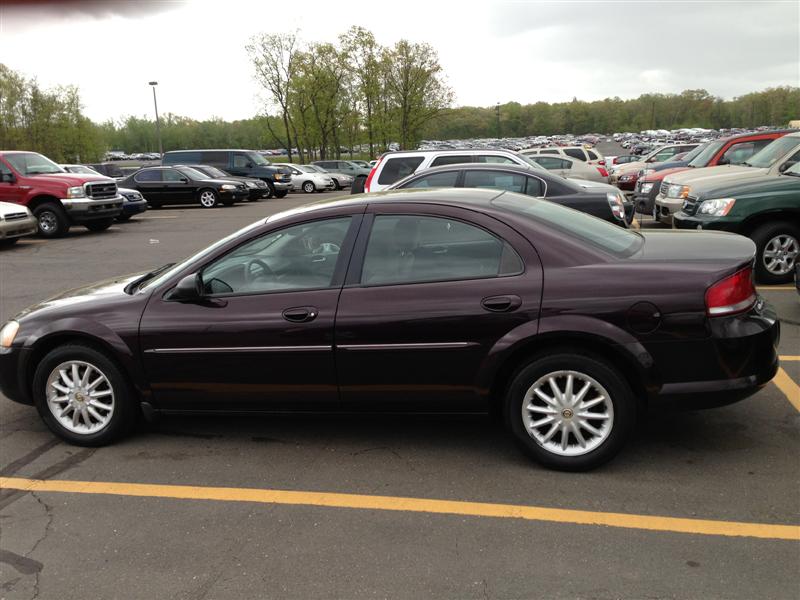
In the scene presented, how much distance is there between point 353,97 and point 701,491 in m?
58.3

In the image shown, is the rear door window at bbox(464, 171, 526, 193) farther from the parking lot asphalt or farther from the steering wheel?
the steering wheel

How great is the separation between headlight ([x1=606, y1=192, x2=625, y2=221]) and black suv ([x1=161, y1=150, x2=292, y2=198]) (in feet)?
72.1

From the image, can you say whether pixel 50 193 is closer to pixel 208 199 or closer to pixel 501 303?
pixel 208 199

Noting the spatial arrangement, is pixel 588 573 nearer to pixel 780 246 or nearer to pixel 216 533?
pixel 216 533

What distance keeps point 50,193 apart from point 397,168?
9396 millimetres

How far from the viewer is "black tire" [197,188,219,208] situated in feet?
80.4

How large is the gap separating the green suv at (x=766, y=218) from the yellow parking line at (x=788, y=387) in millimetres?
3248

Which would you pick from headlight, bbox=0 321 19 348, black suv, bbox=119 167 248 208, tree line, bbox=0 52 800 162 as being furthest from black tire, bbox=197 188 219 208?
tree line, bbox=0 52 800 162

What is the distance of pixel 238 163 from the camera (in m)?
29.6

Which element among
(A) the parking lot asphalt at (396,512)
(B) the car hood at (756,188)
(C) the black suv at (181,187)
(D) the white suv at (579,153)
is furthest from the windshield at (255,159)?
(A) the parking lot asphalt at (396,512)

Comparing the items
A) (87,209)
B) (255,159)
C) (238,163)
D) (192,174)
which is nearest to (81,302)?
(87,209)

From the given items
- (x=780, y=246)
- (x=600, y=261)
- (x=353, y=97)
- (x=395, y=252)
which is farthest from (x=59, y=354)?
(x=353, y=97)

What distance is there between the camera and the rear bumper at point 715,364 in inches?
141

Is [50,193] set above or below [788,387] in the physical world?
above
